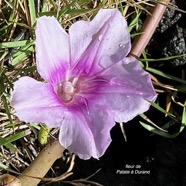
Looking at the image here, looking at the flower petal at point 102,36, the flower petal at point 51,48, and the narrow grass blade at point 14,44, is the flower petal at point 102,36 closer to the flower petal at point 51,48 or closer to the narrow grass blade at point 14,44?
the flower petal at point 51,48

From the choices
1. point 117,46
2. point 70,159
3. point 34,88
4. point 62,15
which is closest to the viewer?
point 34,88

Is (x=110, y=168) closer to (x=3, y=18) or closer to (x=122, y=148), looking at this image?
(x=122, y=148)

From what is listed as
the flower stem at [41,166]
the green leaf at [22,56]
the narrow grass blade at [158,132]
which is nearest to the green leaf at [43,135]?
the flower stem at [41,166]

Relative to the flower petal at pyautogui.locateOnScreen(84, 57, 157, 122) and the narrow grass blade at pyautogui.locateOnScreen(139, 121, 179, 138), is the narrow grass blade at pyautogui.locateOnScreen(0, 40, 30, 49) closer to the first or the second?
the flower petal at pyautogui.locateOnScreen(84, 57, 157, 122)

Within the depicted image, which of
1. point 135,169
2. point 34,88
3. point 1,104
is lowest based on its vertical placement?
point 135,169

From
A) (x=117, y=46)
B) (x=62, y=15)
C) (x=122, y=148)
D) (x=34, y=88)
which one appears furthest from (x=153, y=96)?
(x=122, y=148)

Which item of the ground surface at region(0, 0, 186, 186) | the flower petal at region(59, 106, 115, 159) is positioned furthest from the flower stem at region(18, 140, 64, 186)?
the ground surface at region(0, 0, 186, 186)
